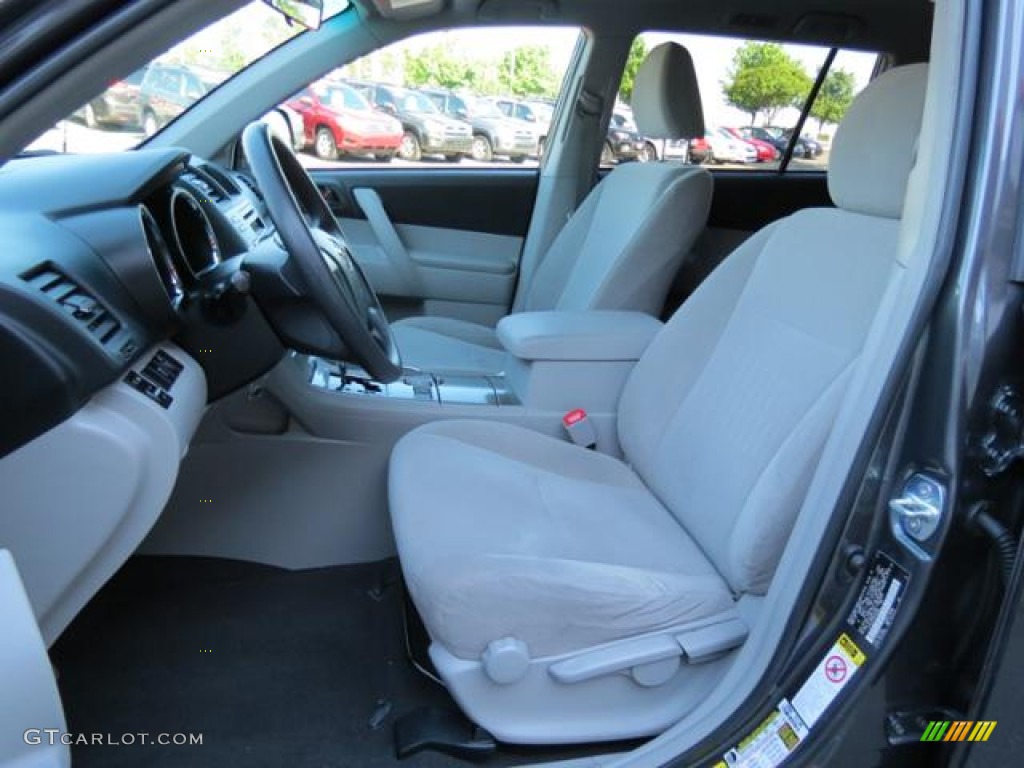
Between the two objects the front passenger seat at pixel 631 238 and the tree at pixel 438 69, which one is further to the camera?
the tree at pixel 438 69

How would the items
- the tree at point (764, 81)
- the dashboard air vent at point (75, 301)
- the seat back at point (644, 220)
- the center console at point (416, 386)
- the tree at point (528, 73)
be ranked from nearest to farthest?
1. the dashboard air vent at point (75, 301)
2. the center console at point (416, 386)
3. the seat back at point (644, 220)
4. the tree at point (528, 73)
5. the tree at point (764, 81)

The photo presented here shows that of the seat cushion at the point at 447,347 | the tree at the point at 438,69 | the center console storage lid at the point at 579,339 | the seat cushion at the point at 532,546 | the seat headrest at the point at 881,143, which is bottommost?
the seat cushion at the point at 447,347

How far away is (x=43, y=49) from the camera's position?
2.43 feet

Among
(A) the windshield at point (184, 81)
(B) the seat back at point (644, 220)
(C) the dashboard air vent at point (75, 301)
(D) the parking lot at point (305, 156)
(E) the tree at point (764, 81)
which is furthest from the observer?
(E) the tree at point (764, 81)

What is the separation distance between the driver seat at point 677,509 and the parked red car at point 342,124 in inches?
54.0

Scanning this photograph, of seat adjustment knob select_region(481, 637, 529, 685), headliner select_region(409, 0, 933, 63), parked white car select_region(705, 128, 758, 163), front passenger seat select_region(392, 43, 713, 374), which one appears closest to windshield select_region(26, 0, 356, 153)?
headliner select_region(409, 0, 933, 63)

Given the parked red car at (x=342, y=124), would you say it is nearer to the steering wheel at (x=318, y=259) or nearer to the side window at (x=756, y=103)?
the side window at (x=756, y=103)

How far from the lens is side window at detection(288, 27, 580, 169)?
9.00ft

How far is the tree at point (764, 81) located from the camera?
125 inches

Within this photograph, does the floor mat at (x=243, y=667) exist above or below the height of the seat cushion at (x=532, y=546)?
below

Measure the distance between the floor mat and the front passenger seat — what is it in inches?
26.1

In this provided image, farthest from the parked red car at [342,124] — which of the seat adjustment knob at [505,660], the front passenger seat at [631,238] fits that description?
the seat adjustment knob at [505,660]

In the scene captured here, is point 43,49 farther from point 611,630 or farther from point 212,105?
point 212,105

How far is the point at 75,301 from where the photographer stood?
1056 mm
